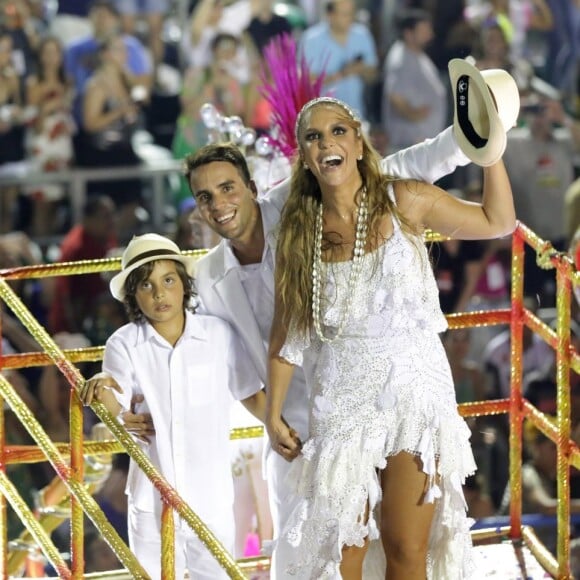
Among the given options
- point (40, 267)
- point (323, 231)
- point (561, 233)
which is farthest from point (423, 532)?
point (561, 233)

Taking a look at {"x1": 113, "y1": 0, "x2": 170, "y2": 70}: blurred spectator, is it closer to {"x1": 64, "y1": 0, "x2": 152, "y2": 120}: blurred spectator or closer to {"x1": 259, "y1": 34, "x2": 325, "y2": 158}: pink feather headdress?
{"x1": 64, "y1": 0, "x2": 152, "y2": 120}: blurred spectator

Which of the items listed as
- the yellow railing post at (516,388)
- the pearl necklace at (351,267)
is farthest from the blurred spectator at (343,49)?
the pearl necklace at (351,267)

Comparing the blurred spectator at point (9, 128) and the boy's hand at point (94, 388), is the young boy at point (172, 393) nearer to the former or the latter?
the boy's hand at point (94, 388)

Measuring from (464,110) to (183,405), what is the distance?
125 cm

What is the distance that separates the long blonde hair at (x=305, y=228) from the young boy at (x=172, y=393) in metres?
0.41

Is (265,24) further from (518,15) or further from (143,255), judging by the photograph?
(143,255)

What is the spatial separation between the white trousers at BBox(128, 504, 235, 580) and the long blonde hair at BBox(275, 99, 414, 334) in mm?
749

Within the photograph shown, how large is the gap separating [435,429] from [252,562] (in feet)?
4.39

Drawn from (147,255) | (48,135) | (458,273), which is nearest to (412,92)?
(458,273)

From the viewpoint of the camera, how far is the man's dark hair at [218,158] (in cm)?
529

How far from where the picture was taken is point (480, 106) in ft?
16.1

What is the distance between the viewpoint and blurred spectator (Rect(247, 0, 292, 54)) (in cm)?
1194

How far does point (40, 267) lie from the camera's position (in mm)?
5758

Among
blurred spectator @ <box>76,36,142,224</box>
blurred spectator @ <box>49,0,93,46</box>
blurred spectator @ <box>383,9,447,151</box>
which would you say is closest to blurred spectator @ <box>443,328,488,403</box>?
blurred spectator @ <box>383,9,447,151</box>
